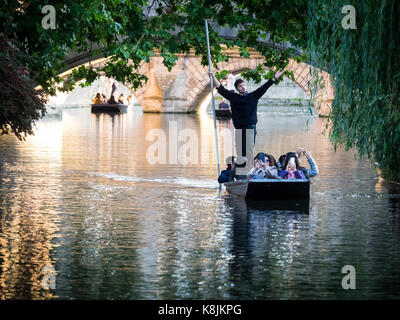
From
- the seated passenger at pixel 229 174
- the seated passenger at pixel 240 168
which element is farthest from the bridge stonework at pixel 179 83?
the seated passenger at pixel 240 168

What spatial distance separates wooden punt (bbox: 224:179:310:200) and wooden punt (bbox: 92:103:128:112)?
45267mm

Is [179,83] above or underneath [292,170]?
above

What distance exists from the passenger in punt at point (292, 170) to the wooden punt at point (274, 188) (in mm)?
664

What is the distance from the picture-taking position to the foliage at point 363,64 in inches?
419

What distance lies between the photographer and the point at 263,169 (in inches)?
552

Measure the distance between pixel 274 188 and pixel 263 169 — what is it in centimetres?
52

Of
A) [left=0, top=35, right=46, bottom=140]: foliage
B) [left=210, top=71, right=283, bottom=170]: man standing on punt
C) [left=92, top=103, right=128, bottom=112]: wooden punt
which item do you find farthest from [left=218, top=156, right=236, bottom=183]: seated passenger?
[left=92, top=103, right=128, bottom=112]: wooden punt

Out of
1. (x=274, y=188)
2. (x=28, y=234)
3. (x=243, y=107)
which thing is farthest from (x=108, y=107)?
(x=28, y=234)

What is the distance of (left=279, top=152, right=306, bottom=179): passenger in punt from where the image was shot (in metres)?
14.4

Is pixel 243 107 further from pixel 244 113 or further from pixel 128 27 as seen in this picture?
pixel 128 27

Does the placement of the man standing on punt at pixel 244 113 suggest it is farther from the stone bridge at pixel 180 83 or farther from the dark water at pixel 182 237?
the stone bridge at pixel 180 83

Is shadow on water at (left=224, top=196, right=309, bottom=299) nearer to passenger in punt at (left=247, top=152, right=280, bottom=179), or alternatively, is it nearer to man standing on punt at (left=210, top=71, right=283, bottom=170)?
passenger in punt at (left=247, top=152, right=280, bottom=179)
